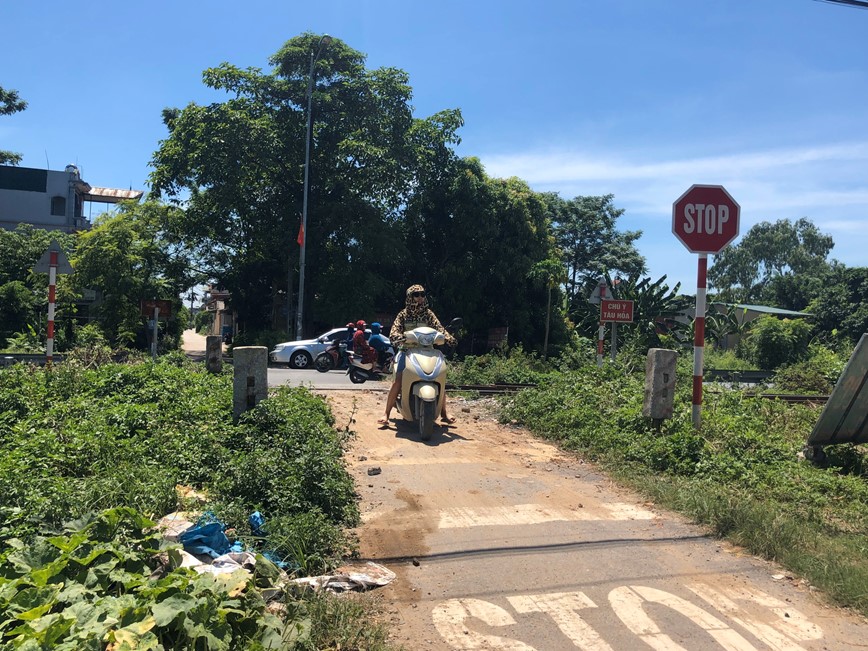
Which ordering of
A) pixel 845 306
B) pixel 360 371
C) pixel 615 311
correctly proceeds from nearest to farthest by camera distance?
pixel 615 311 < pixel 360 371 < pixel 845 306

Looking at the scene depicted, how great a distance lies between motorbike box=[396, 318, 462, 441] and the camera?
8.20 m

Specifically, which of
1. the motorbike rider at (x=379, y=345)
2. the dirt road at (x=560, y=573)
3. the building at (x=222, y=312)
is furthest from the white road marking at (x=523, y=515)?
the building at (x=222, y=312)

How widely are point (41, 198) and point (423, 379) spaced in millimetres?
42356

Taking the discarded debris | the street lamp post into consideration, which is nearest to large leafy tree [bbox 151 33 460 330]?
the street lamp post

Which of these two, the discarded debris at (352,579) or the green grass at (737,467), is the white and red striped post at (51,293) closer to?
the green grass at (737,467)

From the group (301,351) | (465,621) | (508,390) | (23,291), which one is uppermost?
(23,291)

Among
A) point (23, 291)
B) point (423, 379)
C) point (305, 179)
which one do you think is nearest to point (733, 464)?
point (423, 379)

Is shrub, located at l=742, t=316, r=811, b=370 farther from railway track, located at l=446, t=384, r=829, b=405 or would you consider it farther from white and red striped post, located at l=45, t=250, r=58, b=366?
white and red striped post, located at l=45, t=250, r=58, b=366

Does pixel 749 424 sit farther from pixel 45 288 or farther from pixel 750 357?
pixel 45 288

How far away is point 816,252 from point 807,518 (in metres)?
66.1

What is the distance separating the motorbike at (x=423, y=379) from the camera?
8.20m

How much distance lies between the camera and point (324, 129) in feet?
88.8

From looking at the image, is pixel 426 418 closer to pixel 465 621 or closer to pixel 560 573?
pixel 560 573

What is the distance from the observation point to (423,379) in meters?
8.37
